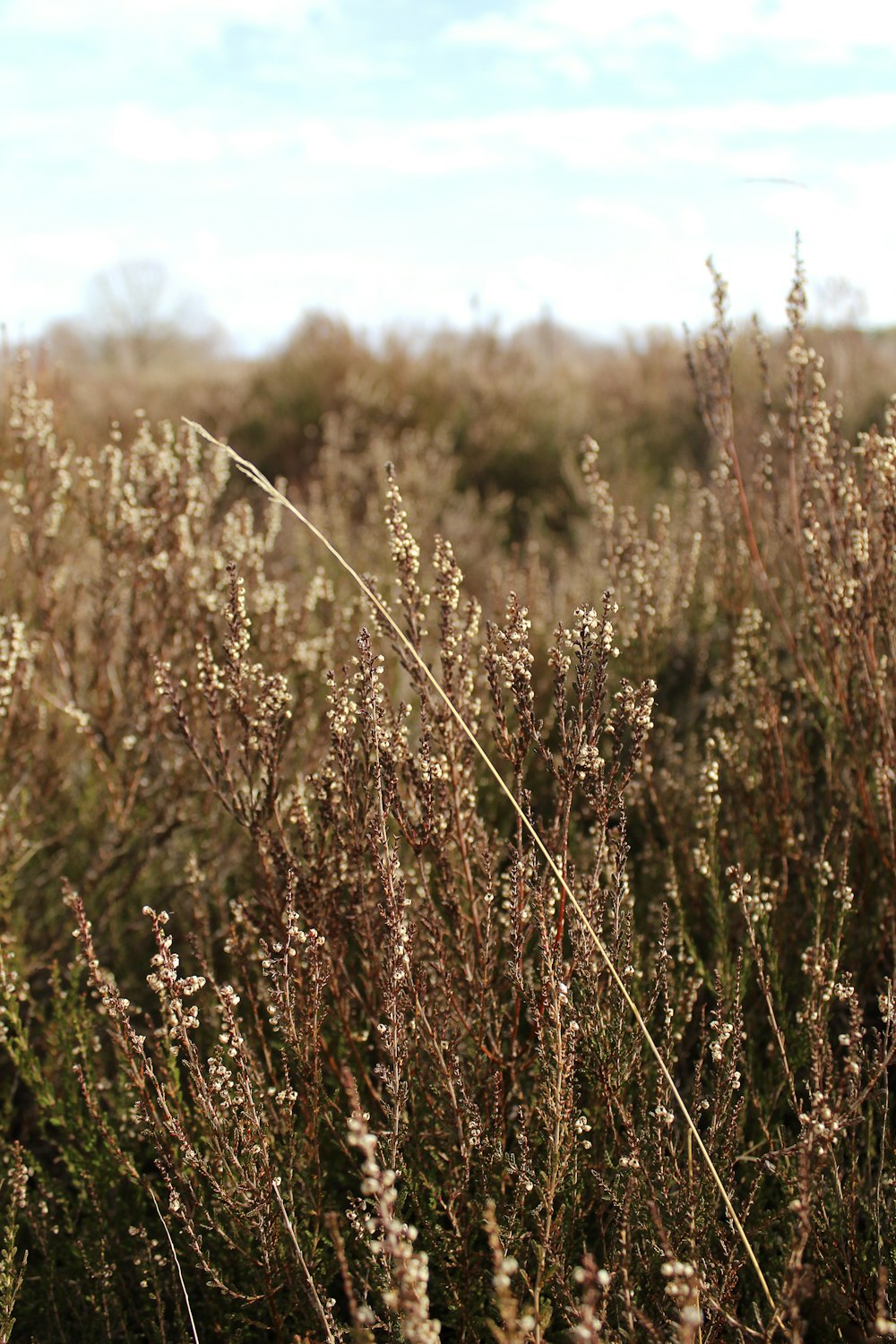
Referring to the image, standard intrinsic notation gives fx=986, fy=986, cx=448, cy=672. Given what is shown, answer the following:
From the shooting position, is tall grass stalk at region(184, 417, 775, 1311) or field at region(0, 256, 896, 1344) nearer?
tall grass stalk at region(184, 417, 775, 1311)

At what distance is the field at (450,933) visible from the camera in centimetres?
150

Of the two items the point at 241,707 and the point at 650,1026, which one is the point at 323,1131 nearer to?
the point at 650,1026

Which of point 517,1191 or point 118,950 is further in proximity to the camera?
point 118,950

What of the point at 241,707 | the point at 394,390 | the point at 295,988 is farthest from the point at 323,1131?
the point at 394,390

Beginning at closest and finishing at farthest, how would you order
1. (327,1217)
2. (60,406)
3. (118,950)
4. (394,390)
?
1. (327,1217)
2. (118,950)
3. (60,406)
4. (394,390)

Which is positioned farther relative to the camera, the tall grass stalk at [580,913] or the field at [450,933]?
the field at [450,933]

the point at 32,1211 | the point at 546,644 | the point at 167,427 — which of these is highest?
the point at 167,427

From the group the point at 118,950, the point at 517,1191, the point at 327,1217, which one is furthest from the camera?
the point at 118,950

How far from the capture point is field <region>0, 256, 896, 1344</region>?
1.50 metres

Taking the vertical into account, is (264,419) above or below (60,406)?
above

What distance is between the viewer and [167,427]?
119 inches

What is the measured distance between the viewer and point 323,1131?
201 cm

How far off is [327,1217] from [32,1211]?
103 cm

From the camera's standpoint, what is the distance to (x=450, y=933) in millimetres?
1885
